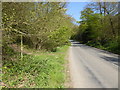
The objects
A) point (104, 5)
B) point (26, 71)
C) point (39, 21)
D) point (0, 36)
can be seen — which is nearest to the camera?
point (0, 36)

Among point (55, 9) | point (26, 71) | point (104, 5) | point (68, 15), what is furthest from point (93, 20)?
point (26, 71)

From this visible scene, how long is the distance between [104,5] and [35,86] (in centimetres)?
2121

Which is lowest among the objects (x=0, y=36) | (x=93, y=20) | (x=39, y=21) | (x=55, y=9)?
(x=0, y=36)

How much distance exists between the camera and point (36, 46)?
11.7m

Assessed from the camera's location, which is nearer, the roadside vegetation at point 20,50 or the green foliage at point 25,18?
the roadside vegetation at point 20,50

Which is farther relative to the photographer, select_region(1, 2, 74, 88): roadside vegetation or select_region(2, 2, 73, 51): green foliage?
select_region(2, 2, 73, 51): green foliage

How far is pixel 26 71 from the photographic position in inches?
195

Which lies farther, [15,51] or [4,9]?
[15,51]

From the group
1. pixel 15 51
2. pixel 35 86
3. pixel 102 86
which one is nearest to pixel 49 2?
pixel 15 51

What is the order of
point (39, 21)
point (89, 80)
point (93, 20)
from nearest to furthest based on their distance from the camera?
point (89, 80) < point (39, 21) < point (93, 20)

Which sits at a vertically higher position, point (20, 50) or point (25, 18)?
point (25, 18)

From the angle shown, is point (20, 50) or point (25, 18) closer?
point (25, 18)

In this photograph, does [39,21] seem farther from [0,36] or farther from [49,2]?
[0,36]

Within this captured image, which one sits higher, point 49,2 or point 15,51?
point 49,2
